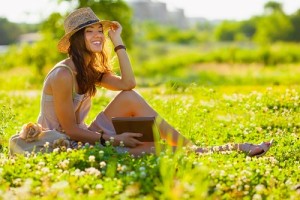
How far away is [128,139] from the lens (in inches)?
244

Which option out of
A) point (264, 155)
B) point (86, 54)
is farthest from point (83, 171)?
point (264, 155)

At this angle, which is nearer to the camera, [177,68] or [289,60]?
[289,60]

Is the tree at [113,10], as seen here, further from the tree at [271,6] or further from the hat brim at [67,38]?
the tree at [271,6]

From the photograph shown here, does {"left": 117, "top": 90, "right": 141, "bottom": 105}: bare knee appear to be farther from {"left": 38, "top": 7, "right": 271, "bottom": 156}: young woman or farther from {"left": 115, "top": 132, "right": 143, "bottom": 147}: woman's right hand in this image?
{"left": 115, "top": 132, "right": 143, "bottom": 147}: woman's right hand

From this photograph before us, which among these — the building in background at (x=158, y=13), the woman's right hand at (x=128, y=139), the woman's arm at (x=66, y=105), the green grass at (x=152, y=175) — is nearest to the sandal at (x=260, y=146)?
the green grass at (x=152, y=175)

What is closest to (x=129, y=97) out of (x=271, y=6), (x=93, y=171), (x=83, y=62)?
(x=83, y=62)

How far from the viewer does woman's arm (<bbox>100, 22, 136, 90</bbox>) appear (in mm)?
6656

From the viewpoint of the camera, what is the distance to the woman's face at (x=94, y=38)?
21.3 feet

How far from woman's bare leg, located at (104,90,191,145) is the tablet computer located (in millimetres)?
182

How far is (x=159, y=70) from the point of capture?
37062 mm

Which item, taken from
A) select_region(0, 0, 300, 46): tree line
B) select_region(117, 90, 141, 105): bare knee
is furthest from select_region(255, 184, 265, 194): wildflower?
select_region(0, 0, 300, 46): tree line

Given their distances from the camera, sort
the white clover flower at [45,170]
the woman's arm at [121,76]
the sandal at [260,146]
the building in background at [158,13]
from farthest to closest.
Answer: the building in background at [158,13] < the woman's arm at [121,76] < the sandal at [260,146] < the white clover flower at [45,170]

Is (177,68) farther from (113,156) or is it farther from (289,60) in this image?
(113,156)

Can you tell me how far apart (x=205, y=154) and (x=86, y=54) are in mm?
1430
